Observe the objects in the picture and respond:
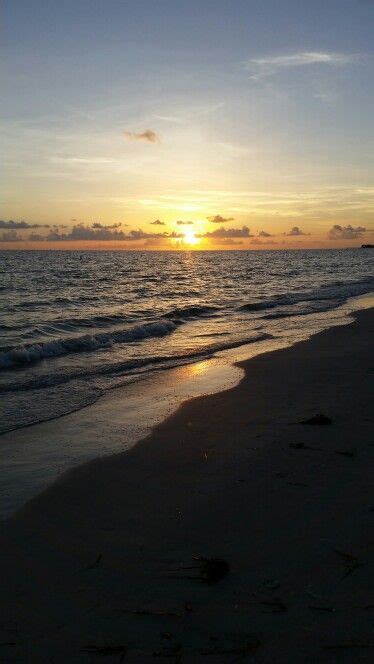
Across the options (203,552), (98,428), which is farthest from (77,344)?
(203,552)

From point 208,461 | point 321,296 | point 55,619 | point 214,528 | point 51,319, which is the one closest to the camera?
point 55,619

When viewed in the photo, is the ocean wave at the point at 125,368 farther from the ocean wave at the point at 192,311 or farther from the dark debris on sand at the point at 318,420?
the ocean wave at the point at 192,311

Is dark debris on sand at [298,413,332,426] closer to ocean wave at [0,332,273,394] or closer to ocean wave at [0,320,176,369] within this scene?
ocean wave at [0,332,273,394]

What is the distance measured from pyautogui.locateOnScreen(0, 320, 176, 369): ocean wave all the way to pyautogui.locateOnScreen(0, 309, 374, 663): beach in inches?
316

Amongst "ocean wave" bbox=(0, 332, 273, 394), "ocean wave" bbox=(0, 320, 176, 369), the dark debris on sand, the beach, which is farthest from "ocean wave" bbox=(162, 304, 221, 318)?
the beach

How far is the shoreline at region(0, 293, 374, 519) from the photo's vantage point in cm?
630

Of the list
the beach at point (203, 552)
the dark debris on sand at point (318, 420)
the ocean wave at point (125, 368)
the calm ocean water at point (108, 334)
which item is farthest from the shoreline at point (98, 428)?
the dark debris on sand at point (318, 420)

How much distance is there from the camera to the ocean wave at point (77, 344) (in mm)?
14320

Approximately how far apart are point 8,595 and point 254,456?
3.51m

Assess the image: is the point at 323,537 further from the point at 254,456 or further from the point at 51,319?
the point at 51,319

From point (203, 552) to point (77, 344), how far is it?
1293 cm

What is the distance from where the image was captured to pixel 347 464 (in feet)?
20.0

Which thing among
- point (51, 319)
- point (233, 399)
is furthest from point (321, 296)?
point (233, 399)

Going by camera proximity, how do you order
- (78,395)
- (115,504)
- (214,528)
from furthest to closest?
(78,395) < (115,504) < (214,528)
